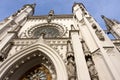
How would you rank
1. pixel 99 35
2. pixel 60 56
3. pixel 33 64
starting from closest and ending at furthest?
pixel 60 56 → pixel 99 35 → pixel 33 64

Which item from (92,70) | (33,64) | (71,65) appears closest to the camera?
(92,70)

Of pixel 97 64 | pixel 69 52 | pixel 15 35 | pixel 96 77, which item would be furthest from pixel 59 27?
pixel 96 77

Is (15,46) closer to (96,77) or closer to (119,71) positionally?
(96,77)

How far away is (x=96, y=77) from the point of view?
614 centimetres

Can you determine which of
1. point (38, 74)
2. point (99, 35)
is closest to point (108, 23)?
point (99, 35)

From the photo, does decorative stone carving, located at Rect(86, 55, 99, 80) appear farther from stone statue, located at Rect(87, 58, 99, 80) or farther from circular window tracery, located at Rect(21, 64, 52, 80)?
circular window tracery, located at Rect(21, 64, 52, 80)

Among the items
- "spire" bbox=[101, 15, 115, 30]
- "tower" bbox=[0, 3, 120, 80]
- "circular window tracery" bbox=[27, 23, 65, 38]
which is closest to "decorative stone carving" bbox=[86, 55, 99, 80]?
"tower" bbox=[0, 3, 120, 80]

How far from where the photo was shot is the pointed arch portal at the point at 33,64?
786cm

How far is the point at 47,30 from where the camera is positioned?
1290 centimetres

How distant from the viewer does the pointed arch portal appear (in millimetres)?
7857

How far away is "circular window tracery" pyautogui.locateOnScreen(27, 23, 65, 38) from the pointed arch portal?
294 cm

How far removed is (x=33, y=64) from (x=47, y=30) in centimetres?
433

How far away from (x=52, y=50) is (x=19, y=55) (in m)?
1.73

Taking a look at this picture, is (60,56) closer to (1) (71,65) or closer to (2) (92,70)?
(1) (71,65)
